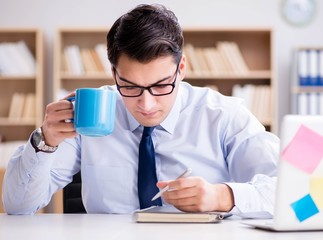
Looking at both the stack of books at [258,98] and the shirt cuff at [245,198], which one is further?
the stack of books at [258,98]

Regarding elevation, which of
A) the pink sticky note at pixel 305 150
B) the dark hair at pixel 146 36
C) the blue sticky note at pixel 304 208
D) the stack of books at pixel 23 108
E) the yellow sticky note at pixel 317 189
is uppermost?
the dark hair at pixel 146 36

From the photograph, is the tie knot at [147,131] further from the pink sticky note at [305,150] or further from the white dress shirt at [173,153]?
the pink sticky note at [305,150]

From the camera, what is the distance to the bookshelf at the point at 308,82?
4.91 meters

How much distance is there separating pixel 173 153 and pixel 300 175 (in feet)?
2.65

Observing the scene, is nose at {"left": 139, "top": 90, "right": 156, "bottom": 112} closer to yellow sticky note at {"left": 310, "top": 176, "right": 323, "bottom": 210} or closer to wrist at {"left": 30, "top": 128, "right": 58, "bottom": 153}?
wrist at {"left": 30, "top": 128, "right": 58, "bottom": 153}

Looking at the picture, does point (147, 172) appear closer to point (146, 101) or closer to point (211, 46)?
point (146, 101)

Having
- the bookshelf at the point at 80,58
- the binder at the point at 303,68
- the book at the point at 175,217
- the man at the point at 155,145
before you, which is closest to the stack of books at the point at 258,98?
the binder at the point at 303,68

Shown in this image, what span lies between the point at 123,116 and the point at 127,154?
14cm

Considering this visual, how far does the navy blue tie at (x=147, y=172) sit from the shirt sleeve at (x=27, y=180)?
0.27 meters

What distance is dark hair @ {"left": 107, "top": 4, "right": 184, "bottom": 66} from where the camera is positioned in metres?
1.79

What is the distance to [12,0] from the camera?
212 inches

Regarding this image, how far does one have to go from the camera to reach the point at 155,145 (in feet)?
6.56

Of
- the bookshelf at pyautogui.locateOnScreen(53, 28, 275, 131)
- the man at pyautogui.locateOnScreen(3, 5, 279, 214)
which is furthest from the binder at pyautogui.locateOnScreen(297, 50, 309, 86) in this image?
the man at pyautogui.locateOnScreen(3, 5, 279, 214)

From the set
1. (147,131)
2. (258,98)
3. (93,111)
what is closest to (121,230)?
(93,111)
